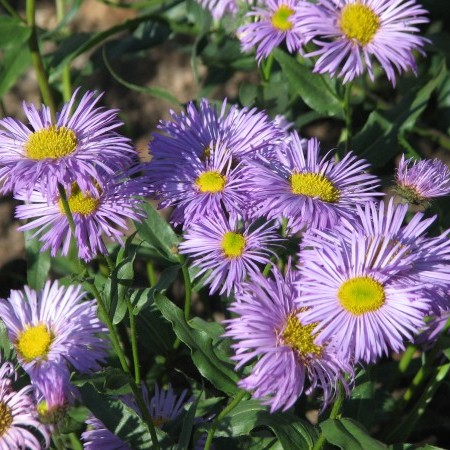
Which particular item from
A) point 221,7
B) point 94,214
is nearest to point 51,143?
point 94,214

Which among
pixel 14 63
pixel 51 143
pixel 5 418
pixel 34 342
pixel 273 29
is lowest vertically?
pixel 5 418

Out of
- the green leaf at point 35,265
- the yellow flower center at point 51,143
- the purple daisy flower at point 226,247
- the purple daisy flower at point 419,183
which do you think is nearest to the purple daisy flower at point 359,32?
the purple daisy flower at point 419,183

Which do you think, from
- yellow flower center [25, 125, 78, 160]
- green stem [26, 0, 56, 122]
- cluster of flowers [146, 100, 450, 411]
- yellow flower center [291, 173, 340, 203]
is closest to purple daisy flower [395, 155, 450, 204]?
cluster of flowers [146, 100, 450, 411]

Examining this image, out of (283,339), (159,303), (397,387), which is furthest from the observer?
(397,387)

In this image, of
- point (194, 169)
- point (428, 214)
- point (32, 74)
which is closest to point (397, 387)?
point (428, 214)

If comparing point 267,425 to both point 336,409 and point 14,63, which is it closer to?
point 336,409

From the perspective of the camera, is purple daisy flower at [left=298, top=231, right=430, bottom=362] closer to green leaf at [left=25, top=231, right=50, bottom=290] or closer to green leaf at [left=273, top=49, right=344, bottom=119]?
green leaf at [left=273, top=49, right=344, bottom=119]

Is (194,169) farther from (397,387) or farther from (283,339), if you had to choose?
(397,387)
